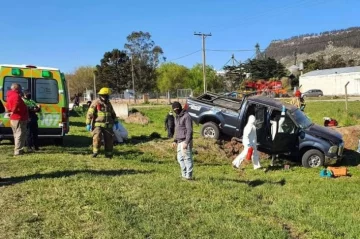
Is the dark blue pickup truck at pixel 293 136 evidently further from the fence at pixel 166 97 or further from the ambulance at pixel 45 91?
the fence at pixel 166 97

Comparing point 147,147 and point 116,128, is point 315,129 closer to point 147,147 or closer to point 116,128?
point 147,147

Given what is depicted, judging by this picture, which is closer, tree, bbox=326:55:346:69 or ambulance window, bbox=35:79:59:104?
ambulance window, bbox=35:79:59:104

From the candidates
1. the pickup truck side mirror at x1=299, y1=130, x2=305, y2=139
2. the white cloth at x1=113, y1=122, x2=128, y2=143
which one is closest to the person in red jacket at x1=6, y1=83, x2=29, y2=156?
the white cloth at x1=113, y1=122, x2=128, y2=143

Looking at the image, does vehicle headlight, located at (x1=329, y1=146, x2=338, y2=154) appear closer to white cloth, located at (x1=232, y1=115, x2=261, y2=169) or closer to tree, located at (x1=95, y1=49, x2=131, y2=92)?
white cloth, located at (x1=232, y1=115, x2=261, y2=169)

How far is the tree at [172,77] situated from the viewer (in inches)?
A: 3801

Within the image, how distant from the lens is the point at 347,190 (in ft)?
28.3

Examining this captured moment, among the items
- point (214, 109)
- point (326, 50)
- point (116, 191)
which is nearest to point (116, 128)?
point (214, 109)

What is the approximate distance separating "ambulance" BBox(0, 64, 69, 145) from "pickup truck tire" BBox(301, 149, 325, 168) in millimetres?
6954

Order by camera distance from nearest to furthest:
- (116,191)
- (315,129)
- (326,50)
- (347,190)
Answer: (116,191)
(347,190)
(315,129)
(326,50)

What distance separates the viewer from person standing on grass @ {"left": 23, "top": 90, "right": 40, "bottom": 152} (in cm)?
1181

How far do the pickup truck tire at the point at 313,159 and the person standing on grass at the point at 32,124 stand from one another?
744 cm

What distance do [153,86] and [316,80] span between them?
31.9 metres

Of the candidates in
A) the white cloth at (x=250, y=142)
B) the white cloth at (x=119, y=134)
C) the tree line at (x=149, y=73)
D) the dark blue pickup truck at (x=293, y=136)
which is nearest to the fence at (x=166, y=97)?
the tree line at (x=149, y=73)

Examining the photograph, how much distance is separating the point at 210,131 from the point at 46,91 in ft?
17.0
